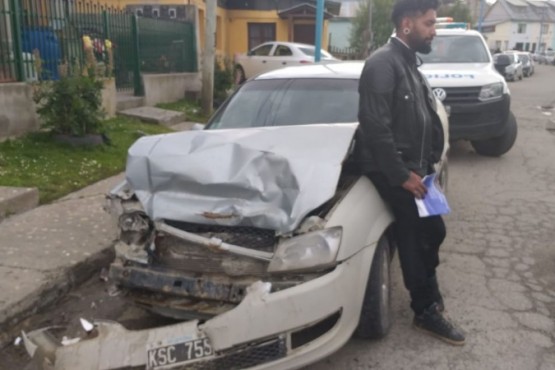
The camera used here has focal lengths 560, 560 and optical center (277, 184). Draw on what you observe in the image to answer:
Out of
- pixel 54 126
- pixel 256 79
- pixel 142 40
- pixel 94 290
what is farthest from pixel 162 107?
pixel 94 290

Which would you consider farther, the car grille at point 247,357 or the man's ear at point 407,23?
the man's ear at point 407,23

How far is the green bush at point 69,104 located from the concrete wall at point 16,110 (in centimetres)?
15

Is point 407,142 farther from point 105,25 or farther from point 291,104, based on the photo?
point 105,25

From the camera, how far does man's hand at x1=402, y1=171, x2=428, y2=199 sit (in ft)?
10.0

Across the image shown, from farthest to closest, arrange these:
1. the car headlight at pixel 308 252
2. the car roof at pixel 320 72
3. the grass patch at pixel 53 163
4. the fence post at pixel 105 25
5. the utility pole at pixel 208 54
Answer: the utility pole at pixel 208 54 → the fence post at pixel 105 25 → the grass patch at pixel 53 163 → the car roof at pixel 320 72 → the car headlight at pixel 308 252

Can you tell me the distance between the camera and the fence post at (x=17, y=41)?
23.9ft

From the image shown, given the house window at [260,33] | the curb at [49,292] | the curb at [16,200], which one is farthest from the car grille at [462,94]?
the house window at [260,33]

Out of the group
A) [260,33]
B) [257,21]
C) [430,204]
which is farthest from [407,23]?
[260,33]

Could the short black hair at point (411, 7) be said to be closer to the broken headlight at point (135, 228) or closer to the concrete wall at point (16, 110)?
the broken headlight at point (135, 228)

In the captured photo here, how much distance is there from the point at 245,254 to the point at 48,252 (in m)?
2.29

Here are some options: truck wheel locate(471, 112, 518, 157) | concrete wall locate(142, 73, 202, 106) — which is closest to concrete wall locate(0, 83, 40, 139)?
concrete wall locate(142, 73, 202, 106)

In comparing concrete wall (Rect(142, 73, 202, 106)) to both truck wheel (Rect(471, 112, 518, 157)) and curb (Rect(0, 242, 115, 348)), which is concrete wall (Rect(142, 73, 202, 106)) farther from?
curb (Rect(0, 242, 115, 348))

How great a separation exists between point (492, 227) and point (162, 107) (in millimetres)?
7678

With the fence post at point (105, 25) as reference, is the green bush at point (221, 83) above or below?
below
